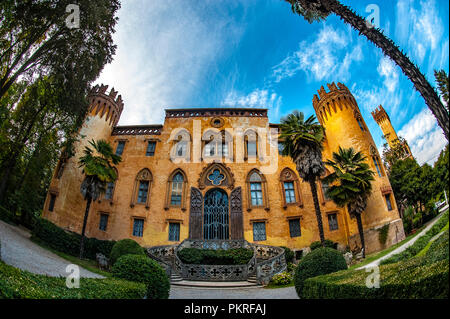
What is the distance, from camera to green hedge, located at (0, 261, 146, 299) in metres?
3.72

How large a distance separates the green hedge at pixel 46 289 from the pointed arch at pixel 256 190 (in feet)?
52.9

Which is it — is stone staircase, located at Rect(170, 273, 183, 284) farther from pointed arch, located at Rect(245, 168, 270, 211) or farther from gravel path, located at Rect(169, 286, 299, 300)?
pointed arch, located at Rect(245, 168, 270, 211)

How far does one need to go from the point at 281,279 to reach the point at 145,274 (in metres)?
9.07

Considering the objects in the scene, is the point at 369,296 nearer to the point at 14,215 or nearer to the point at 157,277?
the point at 157,277

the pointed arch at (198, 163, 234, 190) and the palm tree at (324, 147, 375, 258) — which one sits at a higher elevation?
the pointed arch at (198, 163, 234, 190)

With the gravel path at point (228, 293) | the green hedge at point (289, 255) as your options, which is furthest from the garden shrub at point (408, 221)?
the gravel path at point (228, 293)

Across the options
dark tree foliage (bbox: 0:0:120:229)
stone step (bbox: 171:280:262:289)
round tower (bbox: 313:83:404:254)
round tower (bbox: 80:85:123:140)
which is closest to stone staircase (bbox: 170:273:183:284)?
stone step (bbox: 171:280:262:289)

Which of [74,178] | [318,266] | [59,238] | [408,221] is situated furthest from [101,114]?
[408,221]

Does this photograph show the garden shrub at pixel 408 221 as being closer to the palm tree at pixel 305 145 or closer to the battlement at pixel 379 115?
the palm tree at pixel 305 145

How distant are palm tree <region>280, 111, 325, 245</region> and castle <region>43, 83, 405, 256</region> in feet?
21.0

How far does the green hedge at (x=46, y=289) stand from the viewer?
372 centimetres

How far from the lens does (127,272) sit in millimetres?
8320

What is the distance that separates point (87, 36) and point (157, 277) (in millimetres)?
12899
